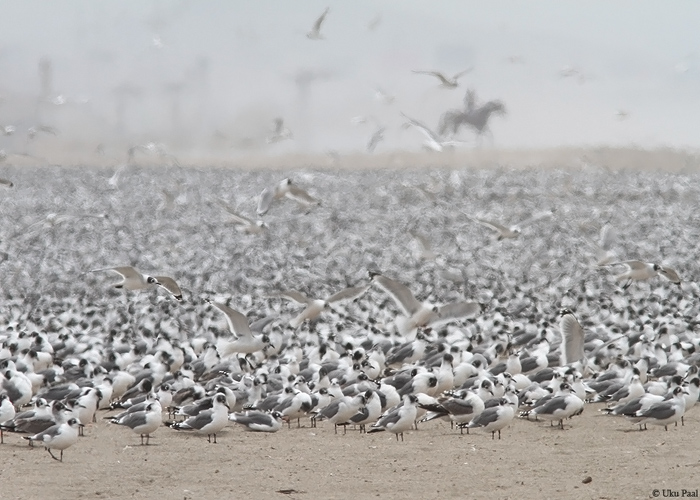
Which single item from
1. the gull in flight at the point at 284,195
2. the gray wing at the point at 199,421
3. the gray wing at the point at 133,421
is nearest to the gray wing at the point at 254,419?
the gray wing at the point at 199,421

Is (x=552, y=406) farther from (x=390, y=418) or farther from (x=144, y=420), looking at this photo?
(x=144, y=420)

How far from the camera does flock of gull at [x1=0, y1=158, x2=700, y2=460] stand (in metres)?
12.2

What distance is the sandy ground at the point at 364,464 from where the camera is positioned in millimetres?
9305

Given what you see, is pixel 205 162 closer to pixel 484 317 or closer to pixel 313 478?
pixel 484 317

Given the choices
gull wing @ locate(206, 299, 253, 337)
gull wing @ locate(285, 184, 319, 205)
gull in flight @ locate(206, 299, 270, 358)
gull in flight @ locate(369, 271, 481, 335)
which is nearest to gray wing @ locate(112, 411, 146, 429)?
gull wing @ locate(206, 299, 253, 337)

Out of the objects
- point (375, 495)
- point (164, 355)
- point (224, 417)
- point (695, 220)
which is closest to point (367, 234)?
point (695, 220)

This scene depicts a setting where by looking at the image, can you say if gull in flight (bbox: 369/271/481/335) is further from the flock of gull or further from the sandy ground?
the sandy ground

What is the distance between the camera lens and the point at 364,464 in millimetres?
10422

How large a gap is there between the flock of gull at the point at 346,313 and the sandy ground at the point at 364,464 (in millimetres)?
219

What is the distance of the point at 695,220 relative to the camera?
3516 cm

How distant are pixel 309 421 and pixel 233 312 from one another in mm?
2278

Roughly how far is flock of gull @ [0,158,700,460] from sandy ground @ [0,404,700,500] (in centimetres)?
22

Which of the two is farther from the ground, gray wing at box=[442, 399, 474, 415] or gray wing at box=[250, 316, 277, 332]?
gray wing at box=[250, 316, 277, 332]

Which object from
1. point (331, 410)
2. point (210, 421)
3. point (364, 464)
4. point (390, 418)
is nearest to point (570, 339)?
point (390, 418)
